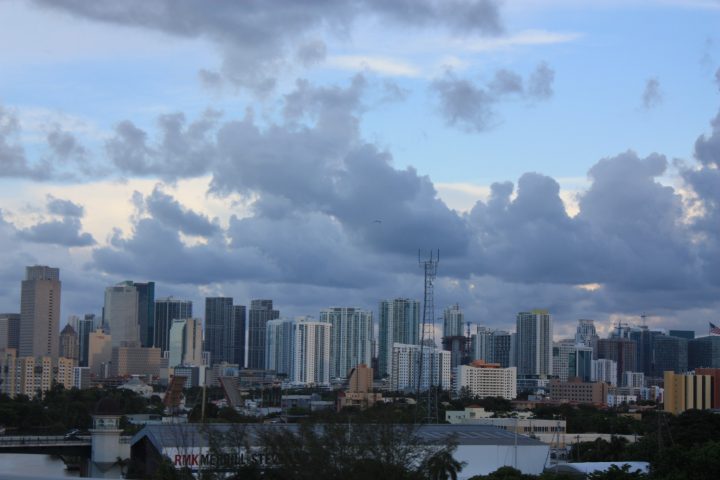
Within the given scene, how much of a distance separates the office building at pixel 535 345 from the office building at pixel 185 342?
5160 centimetres

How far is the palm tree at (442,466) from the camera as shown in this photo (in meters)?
25.1

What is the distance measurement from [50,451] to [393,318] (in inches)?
5225

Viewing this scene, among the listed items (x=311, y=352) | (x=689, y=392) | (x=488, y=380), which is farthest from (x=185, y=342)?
(x=689, y=392)

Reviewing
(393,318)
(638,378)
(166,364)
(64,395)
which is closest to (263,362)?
(166,364)

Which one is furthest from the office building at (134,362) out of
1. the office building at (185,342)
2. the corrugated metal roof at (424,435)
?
the corrugated metal roof at (424,435)

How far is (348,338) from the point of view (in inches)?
7126

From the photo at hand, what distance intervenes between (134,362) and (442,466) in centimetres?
15455

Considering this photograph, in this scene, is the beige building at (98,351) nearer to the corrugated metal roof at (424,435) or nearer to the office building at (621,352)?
the office building at (621,352)

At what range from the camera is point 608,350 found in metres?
186

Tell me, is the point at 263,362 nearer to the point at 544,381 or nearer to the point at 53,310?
the point at 53,310

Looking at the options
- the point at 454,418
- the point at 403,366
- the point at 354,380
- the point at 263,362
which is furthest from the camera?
the point at 263,362

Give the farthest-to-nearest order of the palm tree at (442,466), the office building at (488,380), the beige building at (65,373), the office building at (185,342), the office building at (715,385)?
1. the office building at (185,342)
2. the office building at (488,380)
3. the beige building at (65,373)
4. the office building at (715,385)
5. the palm tree at (442,466)

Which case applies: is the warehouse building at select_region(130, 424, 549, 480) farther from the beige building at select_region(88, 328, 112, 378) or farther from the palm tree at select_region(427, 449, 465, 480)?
the beige building at select_region(88, 328, 112, 378)

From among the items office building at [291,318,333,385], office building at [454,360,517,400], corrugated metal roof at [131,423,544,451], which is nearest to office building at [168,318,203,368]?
office building at [291,318,333,385]
